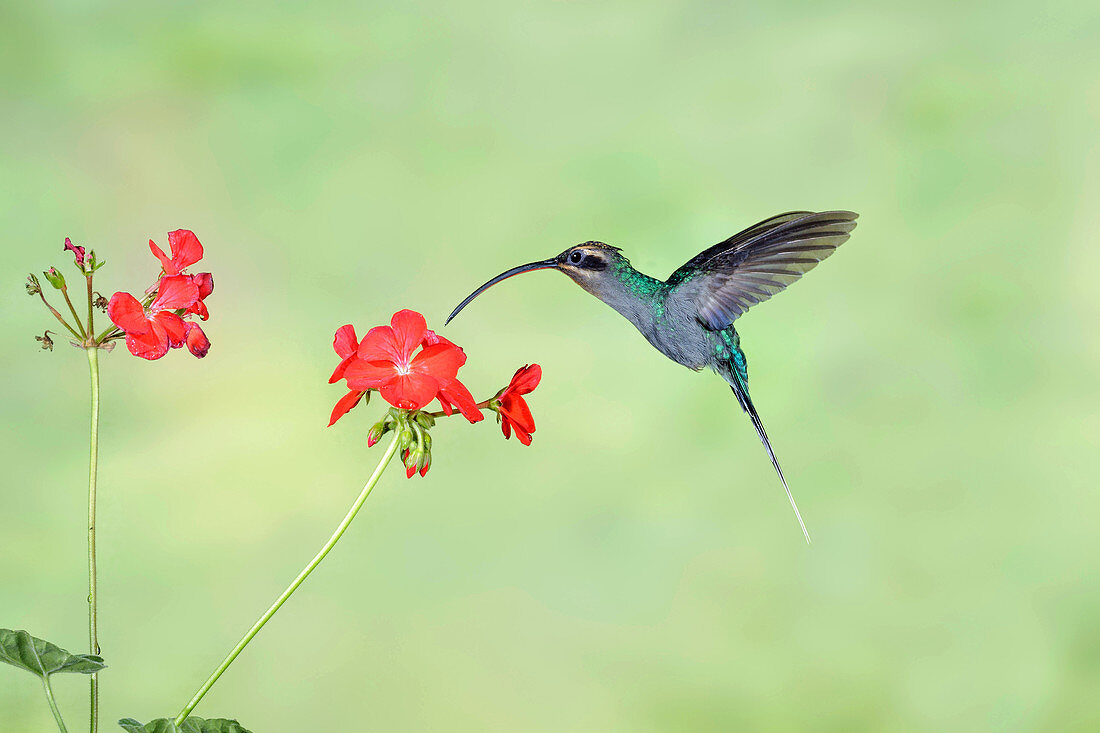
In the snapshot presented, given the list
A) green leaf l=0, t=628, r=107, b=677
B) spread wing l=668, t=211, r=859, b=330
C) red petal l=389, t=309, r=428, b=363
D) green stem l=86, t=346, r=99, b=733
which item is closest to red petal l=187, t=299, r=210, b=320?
green stem l=86, t=346, r=99, b=733

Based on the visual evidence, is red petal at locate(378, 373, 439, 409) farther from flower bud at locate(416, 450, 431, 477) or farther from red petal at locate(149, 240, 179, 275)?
red petal at locate(149, 240, 179, 275)

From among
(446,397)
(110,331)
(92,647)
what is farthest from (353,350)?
(92,647)

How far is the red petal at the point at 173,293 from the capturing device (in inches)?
38.4

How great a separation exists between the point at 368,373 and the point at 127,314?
27 cm

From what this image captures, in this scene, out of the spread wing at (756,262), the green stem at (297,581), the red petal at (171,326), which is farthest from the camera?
the spread wing at (756,262)

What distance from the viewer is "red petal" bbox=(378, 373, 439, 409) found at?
2.78ft

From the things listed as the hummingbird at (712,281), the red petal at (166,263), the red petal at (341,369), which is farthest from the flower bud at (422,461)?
the red petal at (166,263)

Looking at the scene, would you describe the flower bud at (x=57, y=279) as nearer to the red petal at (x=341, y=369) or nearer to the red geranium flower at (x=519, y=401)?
the red petal at (x=341, y=369)

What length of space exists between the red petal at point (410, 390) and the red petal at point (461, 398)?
0.5 inches

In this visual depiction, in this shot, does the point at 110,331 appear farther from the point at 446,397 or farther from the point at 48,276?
the point at 446,397

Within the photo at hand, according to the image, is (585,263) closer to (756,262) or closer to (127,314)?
(756,262)

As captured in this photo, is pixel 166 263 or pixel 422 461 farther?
pixel 166 263

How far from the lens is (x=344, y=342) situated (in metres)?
0.91

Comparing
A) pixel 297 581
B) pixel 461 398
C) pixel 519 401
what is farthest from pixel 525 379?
pixel 297 581
